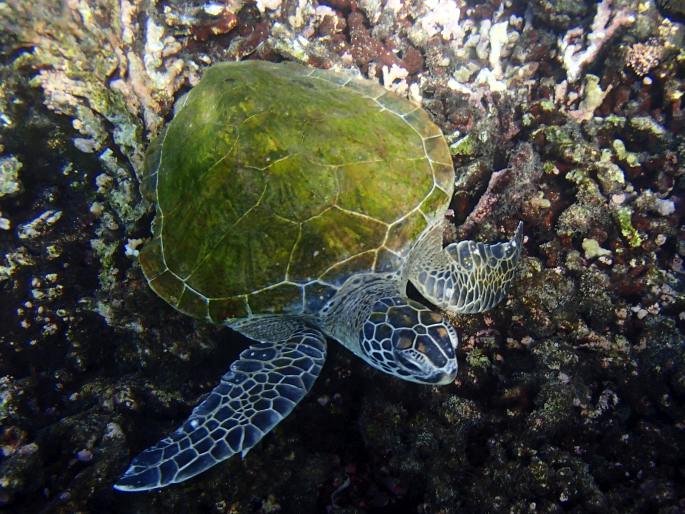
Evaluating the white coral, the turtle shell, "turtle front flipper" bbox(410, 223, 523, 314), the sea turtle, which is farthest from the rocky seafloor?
the turtle shell

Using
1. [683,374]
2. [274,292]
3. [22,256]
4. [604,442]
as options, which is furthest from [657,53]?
[22,256]

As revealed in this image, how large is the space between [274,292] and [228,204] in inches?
30.2

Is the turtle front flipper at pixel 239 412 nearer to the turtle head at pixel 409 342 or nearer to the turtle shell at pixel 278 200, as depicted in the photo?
the turtle shell at pixel 278 200

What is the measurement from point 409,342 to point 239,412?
1.28m

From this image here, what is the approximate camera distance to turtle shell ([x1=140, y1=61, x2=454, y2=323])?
2871 millimetres

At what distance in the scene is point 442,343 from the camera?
251cm

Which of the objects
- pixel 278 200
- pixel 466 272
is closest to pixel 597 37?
pixel 466 272

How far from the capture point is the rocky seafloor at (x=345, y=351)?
2578 millimetres

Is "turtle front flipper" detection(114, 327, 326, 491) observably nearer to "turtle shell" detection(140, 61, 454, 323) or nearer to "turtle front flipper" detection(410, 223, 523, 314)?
"turtle shell" detection(140, 61, 454, 323)

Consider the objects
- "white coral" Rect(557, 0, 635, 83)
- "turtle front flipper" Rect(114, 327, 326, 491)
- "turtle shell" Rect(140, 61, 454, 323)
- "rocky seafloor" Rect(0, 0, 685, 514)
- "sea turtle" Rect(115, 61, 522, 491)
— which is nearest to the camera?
"turtle front flipper" Rect(114, 327, 326, 491)

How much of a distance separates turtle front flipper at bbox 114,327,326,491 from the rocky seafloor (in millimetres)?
308

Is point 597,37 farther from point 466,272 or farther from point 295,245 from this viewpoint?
point 295,245

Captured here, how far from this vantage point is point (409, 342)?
2520 millimetres

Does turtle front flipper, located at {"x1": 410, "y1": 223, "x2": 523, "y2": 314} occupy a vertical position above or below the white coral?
below
